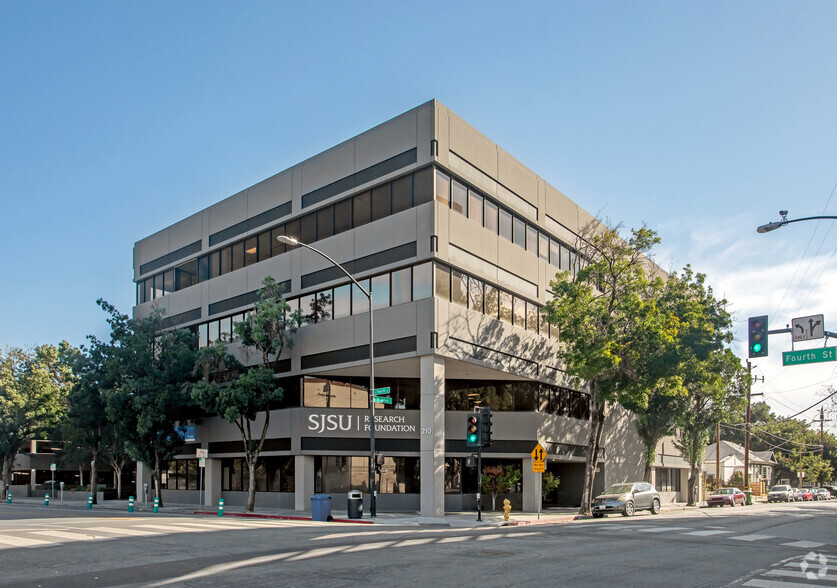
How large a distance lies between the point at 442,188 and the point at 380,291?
17.9 ft

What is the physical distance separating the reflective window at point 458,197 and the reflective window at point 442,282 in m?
3.02

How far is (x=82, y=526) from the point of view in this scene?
20.8 m

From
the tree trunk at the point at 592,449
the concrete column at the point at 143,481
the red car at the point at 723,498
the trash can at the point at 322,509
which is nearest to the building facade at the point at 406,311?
the tree trunk at the point at 592,449

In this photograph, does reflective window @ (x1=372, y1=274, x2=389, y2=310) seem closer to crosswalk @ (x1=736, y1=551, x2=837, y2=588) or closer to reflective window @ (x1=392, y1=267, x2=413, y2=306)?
reflective window @ (x1=392, y1=267, x2=413, y2=306)

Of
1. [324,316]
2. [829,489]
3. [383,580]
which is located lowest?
[829,489]

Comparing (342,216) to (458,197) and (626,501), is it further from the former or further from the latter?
(626,501)

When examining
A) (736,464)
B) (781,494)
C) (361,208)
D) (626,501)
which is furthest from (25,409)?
(736,464)

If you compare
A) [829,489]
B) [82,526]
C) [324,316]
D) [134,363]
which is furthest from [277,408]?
[829,489]

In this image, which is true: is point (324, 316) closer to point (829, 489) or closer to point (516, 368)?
point (516, 368)

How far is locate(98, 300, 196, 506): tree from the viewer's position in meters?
37.1

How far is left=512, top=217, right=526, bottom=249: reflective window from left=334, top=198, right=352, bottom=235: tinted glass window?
832 cm

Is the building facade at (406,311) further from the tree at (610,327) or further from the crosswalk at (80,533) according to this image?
the crosswalk at (80,533)

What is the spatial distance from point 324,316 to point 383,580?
24769 millimetres

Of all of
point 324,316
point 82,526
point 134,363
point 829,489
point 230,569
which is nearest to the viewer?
point 230,569
